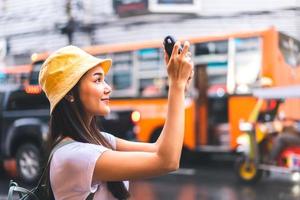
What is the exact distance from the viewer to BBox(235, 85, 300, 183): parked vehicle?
870 cm

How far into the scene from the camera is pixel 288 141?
884 cm

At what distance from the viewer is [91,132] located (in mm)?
2014

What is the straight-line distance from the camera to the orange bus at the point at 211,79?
436 inches

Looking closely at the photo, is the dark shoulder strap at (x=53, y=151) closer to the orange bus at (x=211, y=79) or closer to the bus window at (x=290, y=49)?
the orange bus at (x=211, y=79)

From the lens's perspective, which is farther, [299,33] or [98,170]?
[299,33]

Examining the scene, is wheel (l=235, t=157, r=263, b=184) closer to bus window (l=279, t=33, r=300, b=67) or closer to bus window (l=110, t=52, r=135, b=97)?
bus window (l=279, t=33, r=300, b=67)

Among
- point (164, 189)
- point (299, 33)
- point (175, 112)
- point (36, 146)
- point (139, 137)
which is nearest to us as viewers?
point (175, 112)

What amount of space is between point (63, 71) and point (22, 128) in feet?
25.0

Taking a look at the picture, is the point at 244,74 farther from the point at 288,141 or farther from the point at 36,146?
the point at 36,146

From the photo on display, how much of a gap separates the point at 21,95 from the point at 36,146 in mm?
1051

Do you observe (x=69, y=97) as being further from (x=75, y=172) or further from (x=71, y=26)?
(x=71, y=26)

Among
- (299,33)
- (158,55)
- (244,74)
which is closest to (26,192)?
(244,74)

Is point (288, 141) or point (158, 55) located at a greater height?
point (158, 55)

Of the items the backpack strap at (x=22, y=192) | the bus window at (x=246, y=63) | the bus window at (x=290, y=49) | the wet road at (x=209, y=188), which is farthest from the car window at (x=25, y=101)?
the backpack strap at (x=22, y=192)
